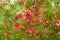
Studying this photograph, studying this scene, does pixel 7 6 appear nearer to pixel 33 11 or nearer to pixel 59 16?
pixel 33 11

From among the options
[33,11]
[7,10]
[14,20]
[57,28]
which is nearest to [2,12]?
[7,10]

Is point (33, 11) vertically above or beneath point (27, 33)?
above

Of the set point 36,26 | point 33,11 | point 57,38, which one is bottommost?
point 57,38

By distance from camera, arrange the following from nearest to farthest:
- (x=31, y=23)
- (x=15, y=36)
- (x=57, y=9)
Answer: (x=31, y=23)
(x=15, y=36)
(x=57, y=9)

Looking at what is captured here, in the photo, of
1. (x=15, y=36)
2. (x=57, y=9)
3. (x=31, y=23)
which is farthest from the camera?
(x=57, y=9)

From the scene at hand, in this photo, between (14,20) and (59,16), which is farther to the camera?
(59,16)

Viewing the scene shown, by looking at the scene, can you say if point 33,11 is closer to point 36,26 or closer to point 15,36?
point 36,26
